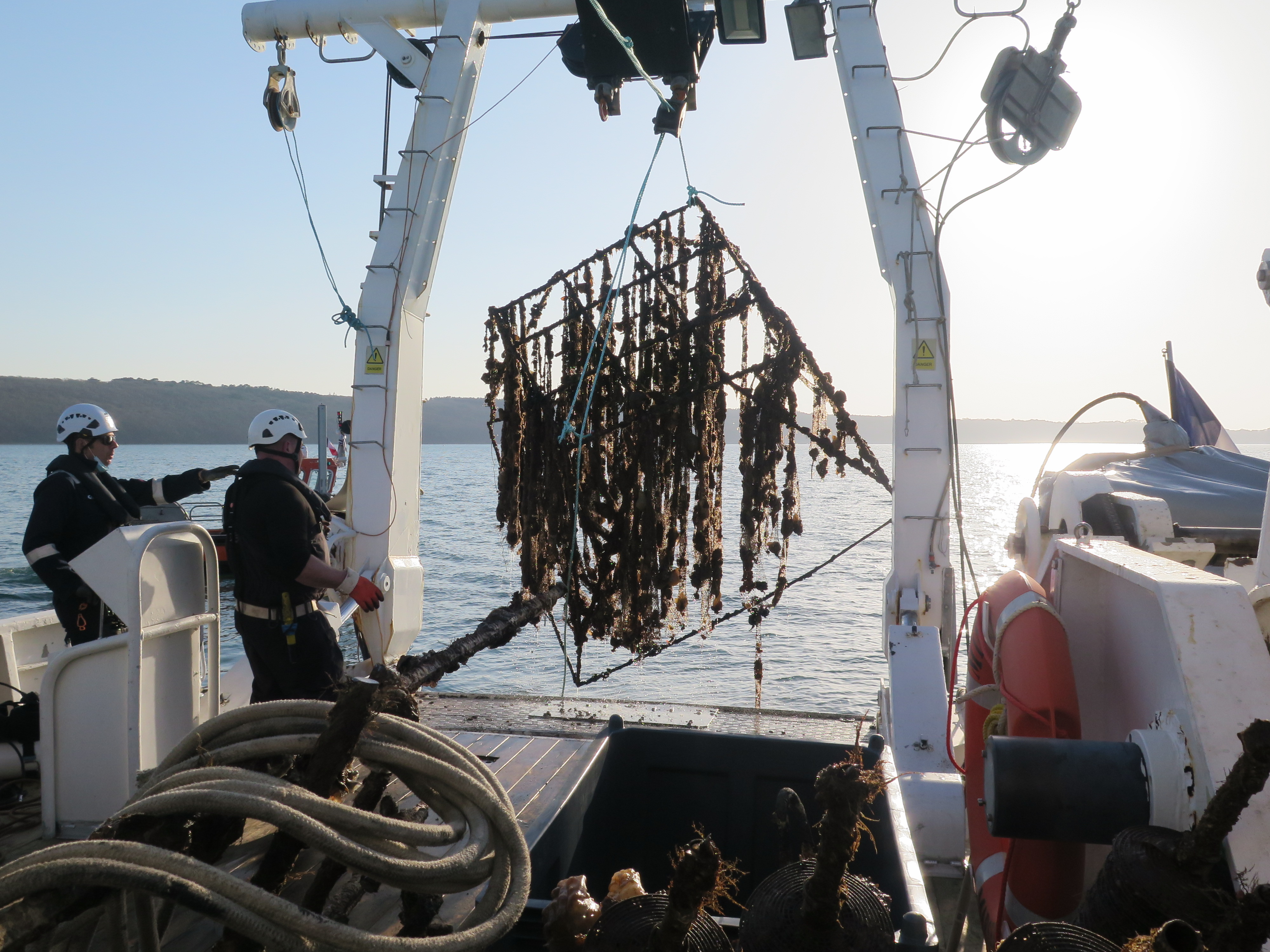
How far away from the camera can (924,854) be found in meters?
3.92

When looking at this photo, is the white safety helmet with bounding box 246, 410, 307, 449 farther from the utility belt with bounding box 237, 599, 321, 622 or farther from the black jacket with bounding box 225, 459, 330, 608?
the utility belt with bounding box 237, 599, 321, 622

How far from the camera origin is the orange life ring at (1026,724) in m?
3.03

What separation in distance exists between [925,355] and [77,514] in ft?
17.5

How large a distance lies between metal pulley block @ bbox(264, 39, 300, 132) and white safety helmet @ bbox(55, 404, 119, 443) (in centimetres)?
274

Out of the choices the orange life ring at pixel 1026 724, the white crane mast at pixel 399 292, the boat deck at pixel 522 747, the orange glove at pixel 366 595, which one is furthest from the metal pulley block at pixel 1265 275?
the white crane mast at pixel 399 292

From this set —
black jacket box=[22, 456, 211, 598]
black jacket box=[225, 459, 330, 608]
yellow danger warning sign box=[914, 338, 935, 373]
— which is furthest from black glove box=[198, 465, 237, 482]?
yellow danger warning sign box=[914, 338, 935, 373]

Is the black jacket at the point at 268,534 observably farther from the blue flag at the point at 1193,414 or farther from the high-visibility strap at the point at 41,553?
the blue flag at the point at 1193,414

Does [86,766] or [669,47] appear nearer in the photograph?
[86,766]

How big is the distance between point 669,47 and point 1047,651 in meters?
4.34

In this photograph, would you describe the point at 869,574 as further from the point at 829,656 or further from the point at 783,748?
the point at 783,748

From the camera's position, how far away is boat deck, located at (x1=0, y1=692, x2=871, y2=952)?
8.72ft

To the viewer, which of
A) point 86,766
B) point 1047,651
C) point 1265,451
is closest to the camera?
point 1047,651

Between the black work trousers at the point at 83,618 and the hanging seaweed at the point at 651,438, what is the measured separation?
2.56 meters

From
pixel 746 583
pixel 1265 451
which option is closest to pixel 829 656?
pixel 746 583
